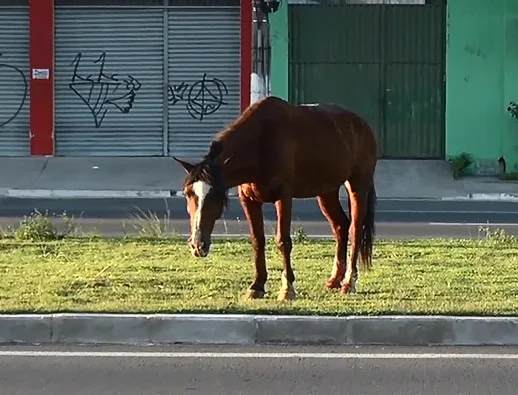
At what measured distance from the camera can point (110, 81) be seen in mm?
25859

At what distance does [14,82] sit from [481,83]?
1022 cm

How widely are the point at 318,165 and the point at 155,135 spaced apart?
16710mm

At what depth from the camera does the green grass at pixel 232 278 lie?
885 centimetres

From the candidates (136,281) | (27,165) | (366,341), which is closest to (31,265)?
(136,281)

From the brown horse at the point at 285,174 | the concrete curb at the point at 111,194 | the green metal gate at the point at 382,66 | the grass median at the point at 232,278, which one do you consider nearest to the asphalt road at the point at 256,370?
the grass median at the point at 232,278

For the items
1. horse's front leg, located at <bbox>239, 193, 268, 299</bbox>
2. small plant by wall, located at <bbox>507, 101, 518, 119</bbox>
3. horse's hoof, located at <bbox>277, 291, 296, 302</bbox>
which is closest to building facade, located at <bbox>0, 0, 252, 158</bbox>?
small plant by wall, located at <bbox>507, 101, 518, 119</bbox>

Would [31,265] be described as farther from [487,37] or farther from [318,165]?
[487,37]

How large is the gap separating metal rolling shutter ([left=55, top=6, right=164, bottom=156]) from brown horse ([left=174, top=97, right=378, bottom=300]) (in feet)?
52.4

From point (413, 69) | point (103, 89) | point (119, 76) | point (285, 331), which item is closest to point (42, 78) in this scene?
point (103, 89)

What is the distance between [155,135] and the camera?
25984mm

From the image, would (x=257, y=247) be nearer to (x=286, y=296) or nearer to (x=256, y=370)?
(x=286, y=296)

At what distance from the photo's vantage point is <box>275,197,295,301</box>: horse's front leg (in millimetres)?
9188

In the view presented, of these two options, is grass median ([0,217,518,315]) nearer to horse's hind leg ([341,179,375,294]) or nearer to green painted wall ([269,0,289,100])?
horse's hind leg ([341,179,375,294])

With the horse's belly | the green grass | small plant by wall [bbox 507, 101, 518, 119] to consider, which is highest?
small plant by wall [bbox 507, 101, 518, 119]
